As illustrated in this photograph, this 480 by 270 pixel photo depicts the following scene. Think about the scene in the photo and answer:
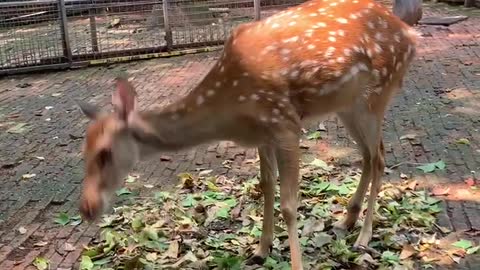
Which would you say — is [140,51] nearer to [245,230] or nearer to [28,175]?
[28,175]

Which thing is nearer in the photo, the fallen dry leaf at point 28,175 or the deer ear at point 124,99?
the deer ear at point 124,99

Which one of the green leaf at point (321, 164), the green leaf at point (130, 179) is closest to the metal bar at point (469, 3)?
the green leaf at point (321, 164)

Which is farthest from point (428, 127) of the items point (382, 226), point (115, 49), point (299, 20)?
point (115, 49)

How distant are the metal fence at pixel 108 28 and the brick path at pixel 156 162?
0.40 metres

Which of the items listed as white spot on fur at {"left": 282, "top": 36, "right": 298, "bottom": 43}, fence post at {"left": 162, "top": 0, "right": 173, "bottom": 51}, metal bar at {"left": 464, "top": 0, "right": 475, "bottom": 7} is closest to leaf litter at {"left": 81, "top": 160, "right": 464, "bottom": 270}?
white spot on fur at {"left": 282, "top": 36, "right": 298, "bottom": 43}

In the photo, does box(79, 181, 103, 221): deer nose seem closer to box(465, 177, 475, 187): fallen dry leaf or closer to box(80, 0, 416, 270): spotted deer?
box(80, 0, 416, 270): spotted deer

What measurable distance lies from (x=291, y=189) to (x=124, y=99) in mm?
1127

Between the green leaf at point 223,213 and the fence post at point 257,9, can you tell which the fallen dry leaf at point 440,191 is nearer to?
the green leaf at point 223,213

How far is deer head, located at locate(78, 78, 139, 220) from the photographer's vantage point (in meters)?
3.91

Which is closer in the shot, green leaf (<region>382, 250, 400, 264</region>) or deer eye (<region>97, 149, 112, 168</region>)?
deer eye (<region>97, 149, 112, 168</region>)

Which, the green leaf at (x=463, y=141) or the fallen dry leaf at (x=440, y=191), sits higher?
the fallen dry leaf at (x=440, y=191)

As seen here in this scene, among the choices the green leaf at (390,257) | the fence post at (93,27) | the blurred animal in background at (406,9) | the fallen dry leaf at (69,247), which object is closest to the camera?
the green leaf at (390,257)

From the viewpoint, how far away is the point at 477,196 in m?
5.25

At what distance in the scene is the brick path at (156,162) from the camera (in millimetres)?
5047
